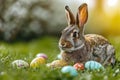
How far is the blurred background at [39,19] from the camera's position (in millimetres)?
13229

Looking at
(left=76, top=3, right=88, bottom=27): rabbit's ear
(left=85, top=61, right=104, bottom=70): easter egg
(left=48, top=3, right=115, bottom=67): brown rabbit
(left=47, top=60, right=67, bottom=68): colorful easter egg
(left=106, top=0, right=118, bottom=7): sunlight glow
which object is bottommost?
(left=85, top=61, right=104, bottom=70): easter egg

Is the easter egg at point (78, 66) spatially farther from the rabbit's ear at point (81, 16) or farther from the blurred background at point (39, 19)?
the blurred background at point (39, 19)

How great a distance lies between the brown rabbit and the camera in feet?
19.0

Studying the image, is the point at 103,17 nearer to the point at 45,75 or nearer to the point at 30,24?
the point at 30,24

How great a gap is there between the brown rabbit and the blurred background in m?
6.07

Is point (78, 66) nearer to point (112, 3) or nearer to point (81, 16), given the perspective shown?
point (81, 16)

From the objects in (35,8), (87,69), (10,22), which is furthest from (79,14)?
(35,8)

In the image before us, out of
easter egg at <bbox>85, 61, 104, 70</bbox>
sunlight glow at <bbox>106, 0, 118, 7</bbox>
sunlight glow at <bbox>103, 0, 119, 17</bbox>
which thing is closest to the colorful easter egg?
easter egg at <bbox>85, 61, 104, 70</bbox>

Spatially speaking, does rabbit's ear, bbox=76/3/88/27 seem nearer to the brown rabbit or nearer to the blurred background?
the brown rabbit

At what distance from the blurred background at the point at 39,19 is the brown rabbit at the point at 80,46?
19.9 ft

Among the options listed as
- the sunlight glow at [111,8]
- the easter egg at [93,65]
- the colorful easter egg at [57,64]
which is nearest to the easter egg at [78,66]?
the easter egg at [93,65]

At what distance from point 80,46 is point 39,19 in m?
→ 8.39

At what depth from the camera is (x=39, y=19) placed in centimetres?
1422

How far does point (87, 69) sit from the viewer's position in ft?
18.1
